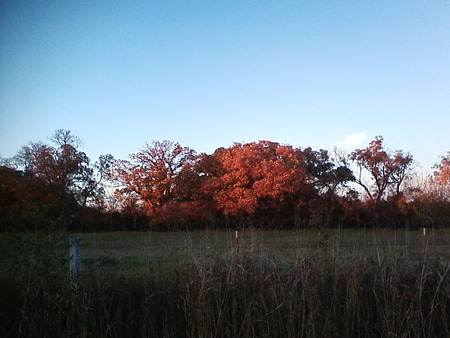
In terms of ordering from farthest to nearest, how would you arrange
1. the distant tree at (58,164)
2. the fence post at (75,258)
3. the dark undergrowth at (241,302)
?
1. the distant tree at (58,164)
2. the fence post at (75,258)
3. the dark undergrowth at (241,302)

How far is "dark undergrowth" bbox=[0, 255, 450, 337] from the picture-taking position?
5582 millimetres

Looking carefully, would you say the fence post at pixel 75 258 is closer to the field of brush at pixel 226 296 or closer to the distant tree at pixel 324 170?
the field of brush at pixel 226 296

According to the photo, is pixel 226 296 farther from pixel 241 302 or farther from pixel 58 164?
pixel 58 164

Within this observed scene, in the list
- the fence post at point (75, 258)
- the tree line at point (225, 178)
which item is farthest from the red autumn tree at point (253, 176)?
the fence post at point (75, 258)

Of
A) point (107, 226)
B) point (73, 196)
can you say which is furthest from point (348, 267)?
point (73, 196)

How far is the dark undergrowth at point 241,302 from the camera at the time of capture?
18.3ft

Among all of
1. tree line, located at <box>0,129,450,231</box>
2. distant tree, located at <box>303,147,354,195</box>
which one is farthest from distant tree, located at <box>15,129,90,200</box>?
distant tree, located at <box>303,147,354,195</box>

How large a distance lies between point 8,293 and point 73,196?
3020 centimetres

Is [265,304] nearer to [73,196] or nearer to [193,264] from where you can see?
[193,264]

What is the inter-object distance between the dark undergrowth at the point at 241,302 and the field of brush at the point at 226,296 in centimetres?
2

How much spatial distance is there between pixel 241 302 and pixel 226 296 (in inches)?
10.3

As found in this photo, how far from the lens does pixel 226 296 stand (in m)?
5.95

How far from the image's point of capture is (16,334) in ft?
18.5

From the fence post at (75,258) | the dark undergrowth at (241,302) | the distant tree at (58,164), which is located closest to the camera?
the dark undergrowth at (241,302)
